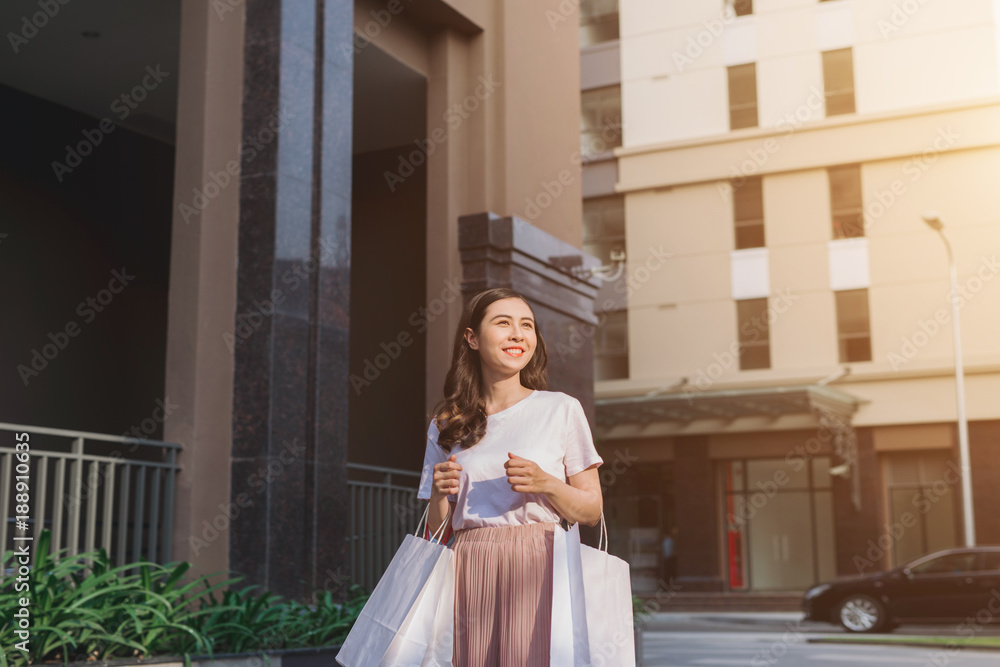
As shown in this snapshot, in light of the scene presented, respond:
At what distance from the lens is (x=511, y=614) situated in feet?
10.5

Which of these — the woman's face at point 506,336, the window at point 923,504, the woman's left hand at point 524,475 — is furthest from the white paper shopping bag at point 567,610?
the window at point 923,504

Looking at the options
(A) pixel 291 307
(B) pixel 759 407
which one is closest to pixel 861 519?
(B) pixel 759 407

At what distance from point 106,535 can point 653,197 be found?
24515 millimetres

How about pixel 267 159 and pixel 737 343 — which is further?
pixel 737 343

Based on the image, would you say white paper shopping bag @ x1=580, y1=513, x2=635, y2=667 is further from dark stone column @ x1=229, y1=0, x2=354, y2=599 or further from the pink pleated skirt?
dark stone column @ x1=229, y1=0, x2=354, y2=599

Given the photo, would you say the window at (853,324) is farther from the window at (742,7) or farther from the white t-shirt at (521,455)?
the white t-shirt at (521,455)

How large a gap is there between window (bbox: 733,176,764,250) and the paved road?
32.9 ft

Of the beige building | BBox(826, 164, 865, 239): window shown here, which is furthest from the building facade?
BBox(826, 164, 865, 239): window

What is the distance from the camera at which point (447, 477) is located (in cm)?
325

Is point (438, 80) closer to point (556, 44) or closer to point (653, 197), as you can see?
point (556, 44)

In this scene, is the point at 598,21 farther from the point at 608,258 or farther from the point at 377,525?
the point at 377,525

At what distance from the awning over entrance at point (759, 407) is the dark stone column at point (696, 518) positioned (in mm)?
1086

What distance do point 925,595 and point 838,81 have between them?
14911mm

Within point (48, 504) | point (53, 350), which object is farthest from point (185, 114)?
point (48, 504)
